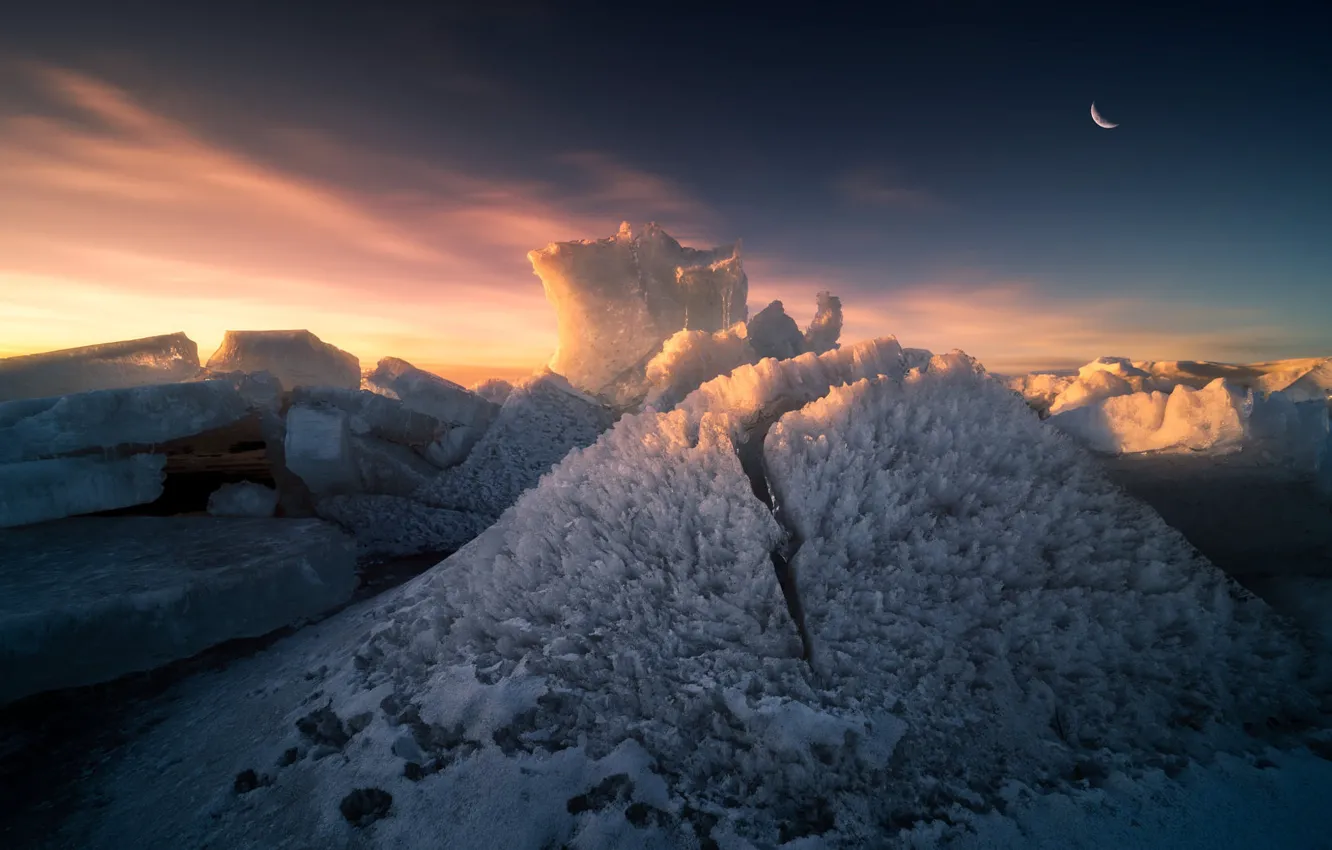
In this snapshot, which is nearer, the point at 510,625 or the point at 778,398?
the point at 510,625

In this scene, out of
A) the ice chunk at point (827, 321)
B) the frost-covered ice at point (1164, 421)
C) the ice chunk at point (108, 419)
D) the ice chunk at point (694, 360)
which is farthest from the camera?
the ice chunk at point (827, 321)

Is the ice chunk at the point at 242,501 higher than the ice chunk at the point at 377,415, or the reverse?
the ice chunk at the point at 377,415

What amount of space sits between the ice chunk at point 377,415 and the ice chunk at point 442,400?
0.30 meters

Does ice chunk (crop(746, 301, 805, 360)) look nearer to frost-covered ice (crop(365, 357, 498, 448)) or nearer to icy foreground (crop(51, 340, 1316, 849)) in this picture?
frost-covered ice (crop(365, 357, 498, 448))

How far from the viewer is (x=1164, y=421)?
246cm

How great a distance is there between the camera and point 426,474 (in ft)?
18.8

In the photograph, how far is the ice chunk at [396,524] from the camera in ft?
16.8

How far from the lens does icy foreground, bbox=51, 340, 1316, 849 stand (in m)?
1.94

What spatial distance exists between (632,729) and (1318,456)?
308 cm

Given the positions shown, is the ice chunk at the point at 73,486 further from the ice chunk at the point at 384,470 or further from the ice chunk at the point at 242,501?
the ice chunk at the point at 384,470

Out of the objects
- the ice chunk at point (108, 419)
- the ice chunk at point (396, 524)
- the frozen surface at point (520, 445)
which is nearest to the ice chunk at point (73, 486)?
the ice chunk at point (108, 419)

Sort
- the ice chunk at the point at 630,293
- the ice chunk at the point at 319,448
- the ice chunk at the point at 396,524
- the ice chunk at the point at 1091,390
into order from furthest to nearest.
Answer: the ice chunk at the point at 630,293
the ice chunk at the point at 396,524
the ice chunk at the point at 319,448
the ice chunk at the point at 1091,390

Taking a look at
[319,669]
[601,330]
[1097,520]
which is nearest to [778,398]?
[1097,520]

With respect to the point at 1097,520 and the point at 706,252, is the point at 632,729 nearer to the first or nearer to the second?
the point at 1097,520
